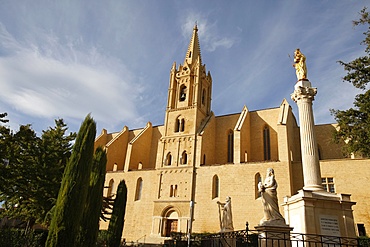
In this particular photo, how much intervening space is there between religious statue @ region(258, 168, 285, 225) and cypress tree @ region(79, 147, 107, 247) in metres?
8.32

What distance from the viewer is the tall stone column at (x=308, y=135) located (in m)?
12.7

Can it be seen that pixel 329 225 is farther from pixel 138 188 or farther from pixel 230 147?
pixel 138 188

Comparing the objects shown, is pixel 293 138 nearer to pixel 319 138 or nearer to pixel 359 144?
pixel 319 138

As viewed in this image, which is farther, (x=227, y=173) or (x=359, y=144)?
(x=227, y=173)

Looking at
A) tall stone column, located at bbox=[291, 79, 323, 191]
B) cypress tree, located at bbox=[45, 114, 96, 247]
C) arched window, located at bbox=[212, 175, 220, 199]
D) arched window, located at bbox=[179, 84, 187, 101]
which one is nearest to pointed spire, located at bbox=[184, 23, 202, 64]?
arched window, located at bbox=[179, 84, 187, 101]

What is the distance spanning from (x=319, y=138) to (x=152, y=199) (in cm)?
1859

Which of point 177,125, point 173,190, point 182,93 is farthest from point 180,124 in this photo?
point 173,190

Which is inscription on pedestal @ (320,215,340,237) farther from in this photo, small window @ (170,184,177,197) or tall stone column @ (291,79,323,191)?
small window @ (170,184,177,197)

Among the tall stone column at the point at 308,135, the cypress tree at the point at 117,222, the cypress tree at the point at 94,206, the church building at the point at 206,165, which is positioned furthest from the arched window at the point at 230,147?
→ the cypress tree at the point at 94,206

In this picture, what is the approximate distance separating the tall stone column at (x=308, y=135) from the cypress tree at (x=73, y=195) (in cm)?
952

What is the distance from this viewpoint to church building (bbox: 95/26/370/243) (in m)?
24.5

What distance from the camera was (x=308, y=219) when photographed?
11.2 meters

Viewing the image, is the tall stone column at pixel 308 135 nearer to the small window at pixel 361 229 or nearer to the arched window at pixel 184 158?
the small window at pixel 361 229

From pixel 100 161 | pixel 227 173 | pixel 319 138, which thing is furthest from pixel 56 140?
pixel 319 138
